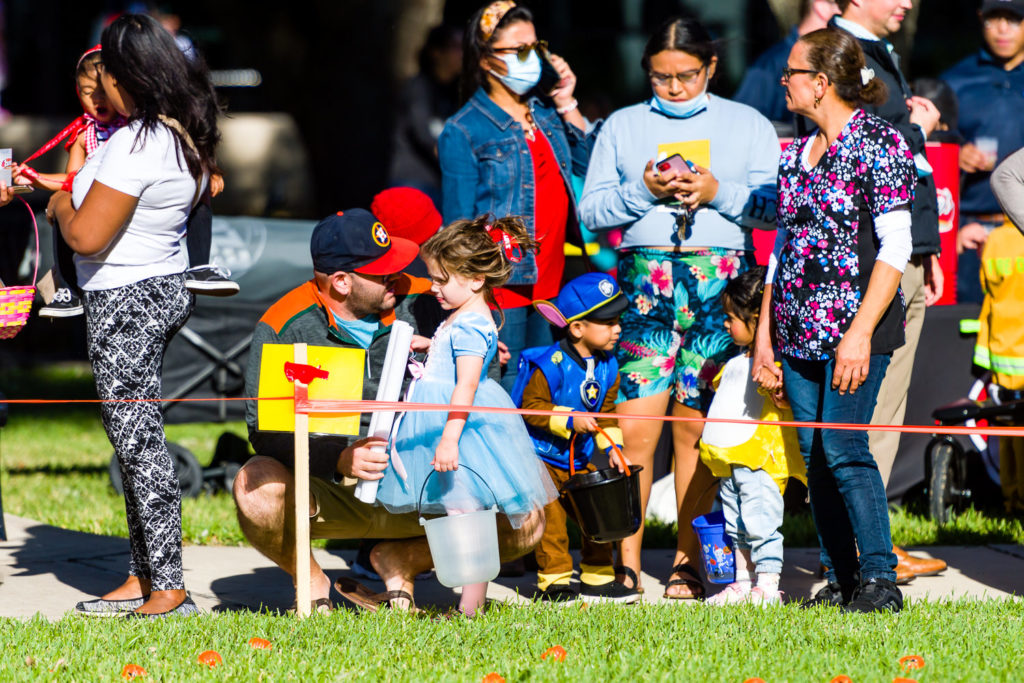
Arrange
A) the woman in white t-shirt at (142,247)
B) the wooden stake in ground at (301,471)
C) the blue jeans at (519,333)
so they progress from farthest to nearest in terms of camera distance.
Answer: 1. the blue jeans at (519,333)
2. the woman in white t-shirt at (142,247)
3. the wooden stake in ground at (301,471)

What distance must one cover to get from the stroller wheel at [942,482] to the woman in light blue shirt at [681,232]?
6.22 feet

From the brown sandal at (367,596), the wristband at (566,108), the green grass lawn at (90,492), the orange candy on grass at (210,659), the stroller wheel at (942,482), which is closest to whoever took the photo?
the orange candy on grass at (210,659)

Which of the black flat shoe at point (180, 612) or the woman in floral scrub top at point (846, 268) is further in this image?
the black flat shoe at point (180, 612)

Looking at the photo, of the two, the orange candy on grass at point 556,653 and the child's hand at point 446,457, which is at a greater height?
the child's hand at point 446,457

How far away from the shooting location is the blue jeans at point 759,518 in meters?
5.45

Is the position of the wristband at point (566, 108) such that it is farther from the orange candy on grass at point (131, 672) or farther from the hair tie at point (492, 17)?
the orange candy on grass at point (131, 672)

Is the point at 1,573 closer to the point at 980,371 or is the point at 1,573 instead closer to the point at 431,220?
the point at 431,220

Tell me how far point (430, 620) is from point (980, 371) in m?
3.74

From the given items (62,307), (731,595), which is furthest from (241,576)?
(731,595)

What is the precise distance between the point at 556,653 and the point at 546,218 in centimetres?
226

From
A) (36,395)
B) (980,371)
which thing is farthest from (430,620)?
(36,395)

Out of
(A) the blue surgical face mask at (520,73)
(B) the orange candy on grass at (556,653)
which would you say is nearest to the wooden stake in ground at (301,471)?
(B) the orange candy on grass at (556,653)

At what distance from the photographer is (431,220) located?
20.0 feet

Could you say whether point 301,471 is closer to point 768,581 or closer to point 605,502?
point 605,502
